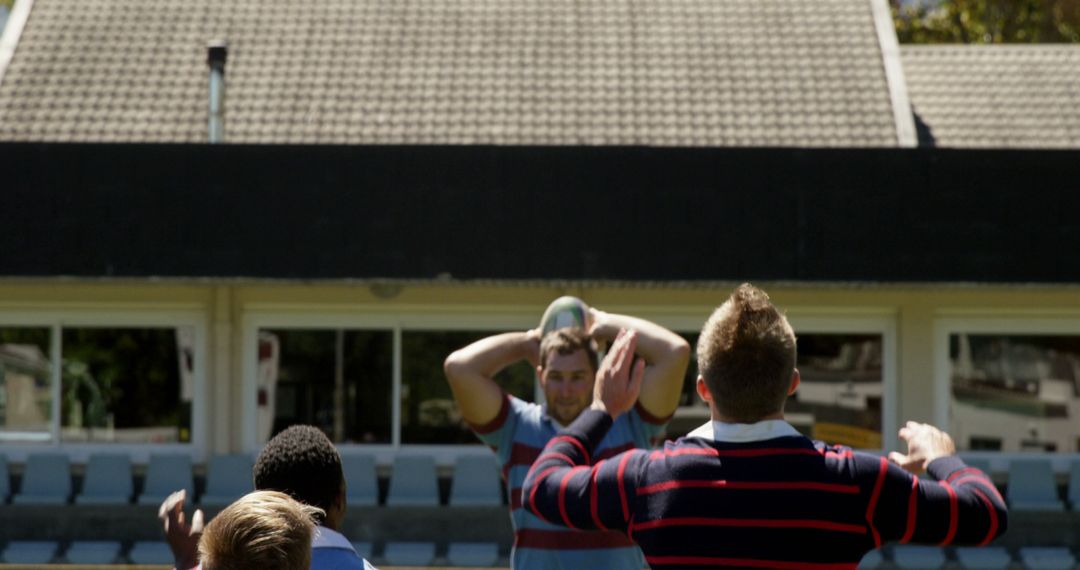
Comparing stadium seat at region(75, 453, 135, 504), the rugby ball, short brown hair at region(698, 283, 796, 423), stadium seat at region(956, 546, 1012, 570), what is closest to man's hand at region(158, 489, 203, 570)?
short brown hair at region(698, 283, 796, 423)

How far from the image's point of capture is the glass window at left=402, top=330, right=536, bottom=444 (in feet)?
44.8

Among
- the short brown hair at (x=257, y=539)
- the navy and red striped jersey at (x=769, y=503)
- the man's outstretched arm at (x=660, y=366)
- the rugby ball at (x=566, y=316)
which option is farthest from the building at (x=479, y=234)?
the short brown hair at (x=257, y=539)

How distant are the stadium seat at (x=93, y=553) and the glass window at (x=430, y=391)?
2849mm

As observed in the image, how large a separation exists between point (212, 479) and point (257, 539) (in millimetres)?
10603

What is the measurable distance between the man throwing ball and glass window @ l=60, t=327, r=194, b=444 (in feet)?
30.9

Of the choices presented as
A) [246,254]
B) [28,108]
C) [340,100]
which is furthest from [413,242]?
[28,108]

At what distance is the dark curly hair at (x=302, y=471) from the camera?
3234mm

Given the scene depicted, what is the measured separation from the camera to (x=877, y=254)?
12188 mm

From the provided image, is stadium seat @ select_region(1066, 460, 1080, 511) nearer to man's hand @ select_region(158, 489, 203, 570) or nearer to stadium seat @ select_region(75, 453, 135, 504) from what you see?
stadium seat @ select_region(75, 453, 135, 504)

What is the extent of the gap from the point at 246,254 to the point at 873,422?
6.01 meters

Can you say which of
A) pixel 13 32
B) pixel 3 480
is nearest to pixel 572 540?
pixel 3 480

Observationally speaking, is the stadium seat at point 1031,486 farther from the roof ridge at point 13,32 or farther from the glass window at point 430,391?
the roof ridge at point 13,32

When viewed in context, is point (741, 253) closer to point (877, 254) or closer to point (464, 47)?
point (877, 254)

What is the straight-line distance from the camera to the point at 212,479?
12875 mm
